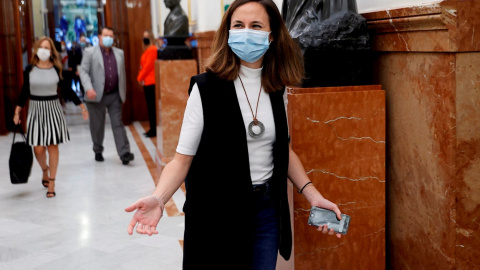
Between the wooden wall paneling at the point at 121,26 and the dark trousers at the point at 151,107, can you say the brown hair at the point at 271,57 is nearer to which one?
the dark trousers at the point at 151,107

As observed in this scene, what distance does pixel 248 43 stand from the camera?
7.68 ft

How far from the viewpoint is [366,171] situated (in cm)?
332

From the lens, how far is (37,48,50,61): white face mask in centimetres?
670

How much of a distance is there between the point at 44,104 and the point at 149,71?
14.2 feet

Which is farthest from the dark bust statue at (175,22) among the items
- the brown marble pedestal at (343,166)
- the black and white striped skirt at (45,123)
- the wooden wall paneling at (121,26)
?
the brown marble pedestal at (343,166)

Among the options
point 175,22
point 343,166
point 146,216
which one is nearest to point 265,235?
point 146,216

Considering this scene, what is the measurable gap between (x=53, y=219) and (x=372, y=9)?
368 cm

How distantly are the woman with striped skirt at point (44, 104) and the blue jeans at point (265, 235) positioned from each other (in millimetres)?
4789

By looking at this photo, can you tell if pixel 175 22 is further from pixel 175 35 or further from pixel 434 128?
pixel 434 128

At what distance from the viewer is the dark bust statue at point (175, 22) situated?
27.9 ft

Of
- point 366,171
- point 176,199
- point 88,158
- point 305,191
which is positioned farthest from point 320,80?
point 88,158

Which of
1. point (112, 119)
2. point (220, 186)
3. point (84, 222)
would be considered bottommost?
point (84, 222)

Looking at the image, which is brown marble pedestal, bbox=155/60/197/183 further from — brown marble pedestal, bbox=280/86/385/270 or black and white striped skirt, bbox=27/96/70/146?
brown marble pedestal, bbox=280/86/385/270

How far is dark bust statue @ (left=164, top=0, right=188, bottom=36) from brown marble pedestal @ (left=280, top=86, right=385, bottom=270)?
18.2 feet
